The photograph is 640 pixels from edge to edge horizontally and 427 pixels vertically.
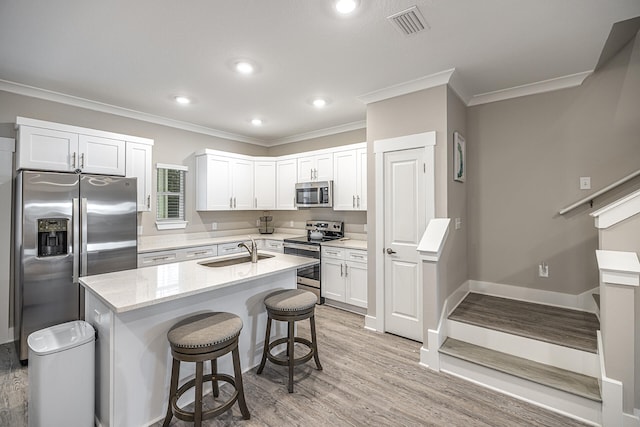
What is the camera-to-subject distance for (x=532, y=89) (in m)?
3.27

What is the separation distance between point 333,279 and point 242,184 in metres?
2.38

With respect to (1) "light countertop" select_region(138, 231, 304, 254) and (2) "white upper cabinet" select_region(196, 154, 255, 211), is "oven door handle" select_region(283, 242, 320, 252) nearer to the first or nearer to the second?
(1) "light countertop" select_region(138, 231, 304, 254)

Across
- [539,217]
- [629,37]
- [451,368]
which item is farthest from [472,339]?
[629,37]

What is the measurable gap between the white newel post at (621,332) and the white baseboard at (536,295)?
1357mm

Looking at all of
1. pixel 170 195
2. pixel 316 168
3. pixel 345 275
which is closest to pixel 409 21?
pixel 316 168

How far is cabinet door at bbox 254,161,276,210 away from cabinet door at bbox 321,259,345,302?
5.67 ft

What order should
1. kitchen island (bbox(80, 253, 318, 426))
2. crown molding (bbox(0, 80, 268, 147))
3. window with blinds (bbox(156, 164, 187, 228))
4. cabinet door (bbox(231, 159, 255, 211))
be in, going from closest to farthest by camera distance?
kitchen island (bbox(80, 253, 318, 426))
crown molding (bbox(0, 80, 268, 147))
window with blinds (bbox(156, 164, 187, 228))
cabinet door (bbox(231, 159, 255, 211))

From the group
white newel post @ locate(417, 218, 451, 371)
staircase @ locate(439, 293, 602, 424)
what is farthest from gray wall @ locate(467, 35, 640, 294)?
white newel post @ locate(417, 218, 451, 371)

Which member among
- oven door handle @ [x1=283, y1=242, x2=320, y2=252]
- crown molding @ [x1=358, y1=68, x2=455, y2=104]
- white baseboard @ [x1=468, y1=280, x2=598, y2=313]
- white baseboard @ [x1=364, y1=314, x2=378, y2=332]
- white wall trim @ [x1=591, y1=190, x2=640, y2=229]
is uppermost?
crown molding @ [x1=358, y1=68, x2=455, y2=104]

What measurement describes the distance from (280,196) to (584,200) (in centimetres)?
414

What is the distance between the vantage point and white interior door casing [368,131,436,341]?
3.08 m

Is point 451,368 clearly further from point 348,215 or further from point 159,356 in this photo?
point 348,215

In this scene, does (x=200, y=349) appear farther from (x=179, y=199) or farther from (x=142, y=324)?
(x=179, y=199)

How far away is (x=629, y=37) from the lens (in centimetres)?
257
